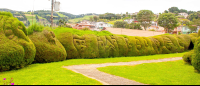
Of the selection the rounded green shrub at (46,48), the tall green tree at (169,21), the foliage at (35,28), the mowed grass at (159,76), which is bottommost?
the mowed grass at (159,76)

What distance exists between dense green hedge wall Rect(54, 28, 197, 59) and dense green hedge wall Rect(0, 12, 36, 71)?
4.78 metres

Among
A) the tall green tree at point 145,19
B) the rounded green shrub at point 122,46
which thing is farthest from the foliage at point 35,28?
the tall green tree at point 145,19

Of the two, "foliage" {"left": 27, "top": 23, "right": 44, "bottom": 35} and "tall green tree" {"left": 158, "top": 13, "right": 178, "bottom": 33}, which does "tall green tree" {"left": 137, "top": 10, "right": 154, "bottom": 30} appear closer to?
"tall green tree" {"left": 158, "top": 13, "right": 178, "bottom": 33}

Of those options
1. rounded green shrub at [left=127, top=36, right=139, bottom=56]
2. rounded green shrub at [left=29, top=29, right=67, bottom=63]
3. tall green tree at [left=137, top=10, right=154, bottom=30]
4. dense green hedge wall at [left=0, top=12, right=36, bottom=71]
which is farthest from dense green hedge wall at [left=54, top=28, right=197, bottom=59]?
tall green tree at [left=137, top=10, right=154, bottom=30]

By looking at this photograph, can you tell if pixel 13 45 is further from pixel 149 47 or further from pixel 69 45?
pixel 149 47

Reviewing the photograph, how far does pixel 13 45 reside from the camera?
948cm

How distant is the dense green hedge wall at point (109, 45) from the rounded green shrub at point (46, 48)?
5.91 ft

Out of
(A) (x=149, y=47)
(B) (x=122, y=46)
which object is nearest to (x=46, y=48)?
(B) (x=122, y=46)

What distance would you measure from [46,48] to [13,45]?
3008mm

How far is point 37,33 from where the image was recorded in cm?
1304

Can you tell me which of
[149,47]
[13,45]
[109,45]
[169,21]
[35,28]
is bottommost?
[149,47]

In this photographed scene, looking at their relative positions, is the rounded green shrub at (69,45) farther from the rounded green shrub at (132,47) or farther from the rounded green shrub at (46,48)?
the rounded green shrub at (132,47)

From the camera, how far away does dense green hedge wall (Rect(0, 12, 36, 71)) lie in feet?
29.8

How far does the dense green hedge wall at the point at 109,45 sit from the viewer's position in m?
15.3
